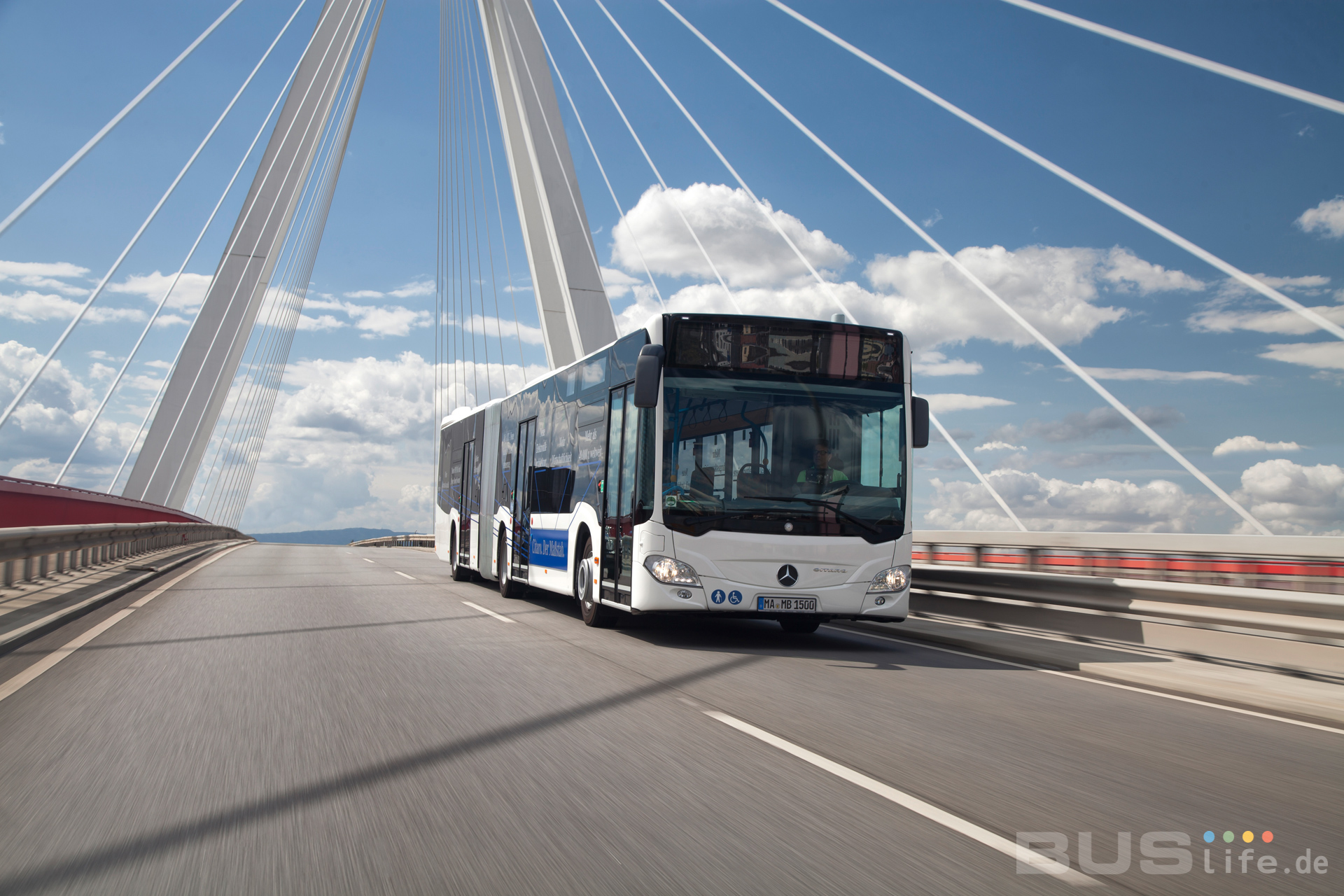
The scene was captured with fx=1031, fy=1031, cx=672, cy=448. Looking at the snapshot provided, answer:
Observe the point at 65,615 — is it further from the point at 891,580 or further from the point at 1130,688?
the point at 1130,688

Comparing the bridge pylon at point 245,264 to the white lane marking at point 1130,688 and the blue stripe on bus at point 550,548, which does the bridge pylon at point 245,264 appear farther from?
the white lane marking at point 1130,688

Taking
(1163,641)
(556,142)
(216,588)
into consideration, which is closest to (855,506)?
(1163,641)

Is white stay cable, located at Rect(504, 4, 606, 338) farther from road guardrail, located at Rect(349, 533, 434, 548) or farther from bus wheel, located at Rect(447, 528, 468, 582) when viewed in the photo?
road guardrail, located at Rect(349, 533, 434, 548)

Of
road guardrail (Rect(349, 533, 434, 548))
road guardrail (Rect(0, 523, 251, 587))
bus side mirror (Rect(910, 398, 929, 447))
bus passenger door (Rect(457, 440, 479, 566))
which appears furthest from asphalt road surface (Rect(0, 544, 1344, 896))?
road guardrail (Rect(349, 533, 434, 548))

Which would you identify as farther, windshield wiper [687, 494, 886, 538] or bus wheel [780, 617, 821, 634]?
bus wheel [780, 617, 821, 634]

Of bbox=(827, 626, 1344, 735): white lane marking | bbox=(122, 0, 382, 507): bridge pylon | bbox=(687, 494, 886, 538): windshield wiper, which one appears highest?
bbox=(122, 0, 382, 507): bridge pylon

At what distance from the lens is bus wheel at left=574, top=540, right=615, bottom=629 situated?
10.7 m

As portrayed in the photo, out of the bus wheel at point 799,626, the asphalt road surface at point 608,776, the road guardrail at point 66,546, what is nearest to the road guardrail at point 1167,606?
the asphalt road surface at point 608,776

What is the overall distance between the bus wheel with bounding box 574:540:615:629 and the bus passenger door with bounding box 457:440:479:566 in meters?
6.60

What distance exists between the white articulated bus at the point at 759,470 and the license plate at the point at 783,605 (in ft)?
0.04

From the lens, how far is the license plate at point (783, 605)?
900 centimetres

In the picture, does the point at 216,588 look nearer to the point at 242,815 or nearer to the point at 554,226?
the point at 554,226

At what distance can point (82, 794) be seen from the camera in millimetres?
3941

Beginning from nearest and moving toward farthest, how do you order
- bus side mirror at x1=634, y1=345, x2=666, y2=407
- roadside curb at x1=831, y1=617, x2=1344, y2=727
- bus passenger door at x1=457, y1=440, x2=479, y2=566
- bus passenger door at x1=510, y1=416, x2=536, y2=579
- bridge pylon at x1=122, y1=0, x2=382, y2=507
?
1. roadside curb at x1=831, y1=617, x2=1344, y2=727
2. bus side mirror at x1=634, y1=345, x2=666, y2=407
3. bus passenger door at x1=510, y1=416, x2=536, y2=579
4. bus passenger door at x1=457, y1=440, x2=479, y2=566
5. bridge pylon at x1=122, y1=0, x2=382, y2=507
